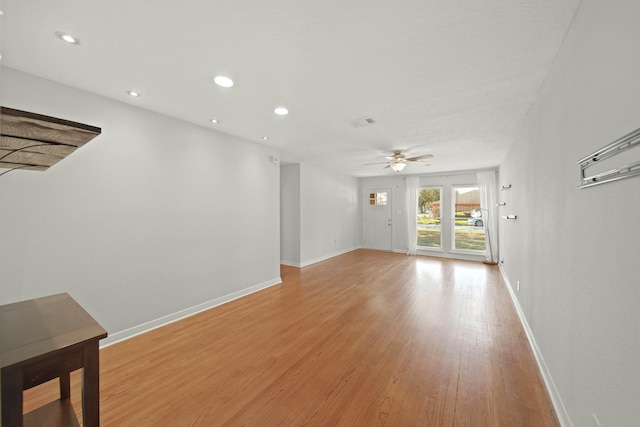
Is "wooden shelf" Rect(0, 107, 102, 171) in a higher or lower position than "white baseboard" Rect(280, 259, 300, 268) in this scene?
higher

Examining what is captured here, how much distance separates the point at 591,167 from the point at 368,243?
741 centimetres

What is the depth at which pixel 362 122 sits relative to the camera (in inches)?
127

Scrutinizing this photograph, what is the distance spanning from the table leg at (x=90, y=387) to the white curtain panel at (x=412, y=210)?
7.45 metres

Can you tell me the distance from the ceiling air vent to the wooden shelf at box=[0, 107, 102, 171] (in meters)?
2.66

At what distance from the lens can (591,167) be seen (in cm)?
130

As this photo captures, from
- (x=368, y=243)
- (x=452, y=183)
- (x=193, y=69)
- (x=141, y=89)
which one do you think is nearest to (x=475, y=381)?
(x=193, y=69)

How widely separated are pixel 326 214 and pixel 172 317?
14.7ft

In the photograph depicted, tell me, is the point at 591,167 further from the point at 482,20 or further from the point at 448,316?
the point at 448,316

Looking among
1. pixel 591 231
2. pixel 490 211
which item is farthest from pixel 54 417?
pixel 490 211

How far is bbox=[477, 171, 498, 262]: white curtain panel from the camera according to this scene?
21.0 ft

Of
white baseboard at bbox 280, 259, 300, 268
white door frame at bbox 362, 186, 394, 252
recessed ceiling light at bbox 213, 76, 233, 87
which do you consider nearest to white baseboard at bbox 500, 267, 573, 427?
recessed ceiling light at bbox 213, 76, 233, 87

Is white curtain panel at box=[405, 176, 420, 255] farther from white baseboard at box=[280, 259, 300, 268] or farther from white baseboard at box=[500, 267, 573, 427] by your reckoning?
white baseboard at box=[500, 267, 573, 427]

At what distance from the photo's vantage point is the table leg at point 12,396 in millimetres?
810

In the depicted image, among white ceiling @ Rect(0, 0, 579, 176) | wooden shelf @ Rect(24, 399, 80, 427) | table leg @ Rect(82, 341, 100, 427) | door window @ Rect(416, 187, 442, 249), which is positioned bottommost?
wooden shelf @ Rect(24, 399, 80, 427)
